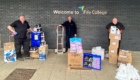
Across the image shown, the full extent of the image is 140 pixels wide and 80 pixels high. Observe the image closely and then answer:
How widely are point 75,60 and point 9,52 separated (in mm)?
2311

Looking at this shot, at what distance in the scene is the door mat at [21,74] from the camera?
3199mm

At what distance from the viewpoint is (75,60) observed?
3.85 metres

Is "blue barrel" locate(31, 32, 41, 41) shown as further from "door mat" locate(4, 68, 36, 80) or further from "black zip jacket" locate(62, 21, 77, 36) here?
"door mat" locate(4, 68, 36, 80)

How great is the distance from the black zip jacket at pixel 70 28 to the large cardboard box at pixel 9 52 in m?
2.35

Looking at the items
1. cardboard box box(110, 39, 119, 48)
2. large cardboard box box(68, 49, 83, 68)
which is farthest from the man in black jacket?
large cardboard box box(68, 49, 83, 68)

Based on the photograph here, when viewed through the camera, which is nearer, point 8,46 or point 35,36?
point 8,46

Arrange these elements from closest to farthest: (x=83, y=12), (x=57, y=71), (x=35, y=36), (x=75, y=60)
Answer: (x=57, y=71)
(x=75, y=60)
(x=35, y=36)
(x=83, y=12)

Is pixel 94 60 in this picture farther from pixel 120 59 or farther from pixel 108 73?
pixel 120 59

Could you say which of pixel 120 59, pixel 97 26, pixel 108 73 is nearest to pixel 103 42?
pixel 97 26

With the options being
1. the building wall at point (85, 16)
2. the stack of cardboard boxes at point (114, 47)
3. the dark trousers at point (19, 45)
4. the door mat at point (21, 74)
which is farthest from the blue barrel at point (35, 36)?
the stack of cardboard boxes at point (114, 47)

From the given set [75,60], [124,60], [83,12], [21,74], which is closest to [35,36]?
[21,74]

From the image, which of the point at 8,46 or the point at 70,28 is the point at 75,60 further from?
the point at 8,46

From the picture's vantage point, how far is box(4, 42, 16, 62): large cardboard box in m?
4.20

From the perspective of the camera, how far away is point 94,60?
376 centimetres
